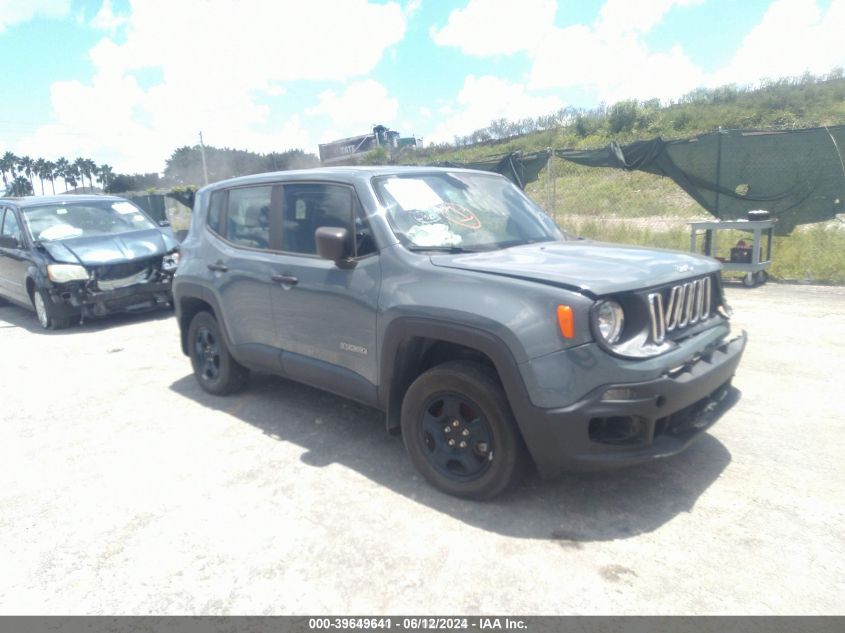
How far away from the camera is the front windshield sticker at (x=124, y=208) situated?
9344mm

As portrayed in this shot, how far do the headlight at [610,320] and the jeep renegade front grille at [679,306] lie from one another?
0.16 metres

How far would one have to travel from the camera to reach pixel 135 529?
3.21 m

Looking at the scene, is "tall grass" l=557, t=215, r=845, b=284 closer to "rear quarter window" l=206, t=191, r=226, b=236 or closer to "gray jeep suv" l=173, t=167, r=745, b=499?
"gray jeep suv" l=173, t=167, r=745, b=499

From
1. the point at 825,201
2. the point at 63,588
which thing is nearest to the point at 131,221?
the point at 63,588

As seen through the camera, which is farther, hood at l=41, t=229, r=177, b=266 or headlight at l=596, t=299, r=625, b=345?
hood at l=41, t=229, r=177, b=266

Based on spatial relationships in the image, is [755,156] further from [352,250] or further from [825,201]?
[352,250]

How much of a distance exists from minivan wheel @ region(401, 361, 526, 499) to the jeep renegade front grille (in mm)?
834

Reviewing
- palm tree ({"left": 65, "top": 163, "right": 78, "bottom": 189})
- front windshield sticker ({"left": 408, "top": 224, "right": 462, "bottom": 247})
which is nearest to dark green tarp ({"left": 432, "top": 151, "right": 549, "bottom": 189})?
front windshield sticker ({"left": 408, "top": 224, "right": 462, "bottom": 247})

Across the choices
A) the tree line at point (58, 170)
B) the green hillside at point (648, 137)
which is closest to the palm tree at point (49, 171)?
the tree line at point (58, 170)

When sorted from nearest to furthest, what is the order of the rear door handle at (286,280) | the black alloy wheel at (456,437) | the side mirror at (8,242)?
the black alloy wheel at (456,437) → the rear door handle at (286,280) → the side mirror at (8,242)

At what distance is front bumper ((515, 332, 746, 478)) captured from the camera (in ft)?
9.11

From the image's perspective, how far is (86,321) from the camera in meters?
8.95
